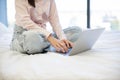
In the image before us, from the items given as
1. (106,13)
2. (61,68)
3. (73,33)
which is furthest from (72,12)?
(61,68)

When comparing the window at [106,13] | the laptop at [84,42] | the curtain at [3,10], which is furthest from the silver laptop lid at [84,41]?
the window at [106,13]

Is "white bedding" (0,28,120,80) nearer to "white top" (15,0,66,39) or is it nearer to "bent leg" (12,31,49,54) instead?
"bent leg" (12,31,49,54)

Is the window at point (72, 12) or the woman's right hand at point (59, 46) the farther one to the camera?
the window at point (72, 12)

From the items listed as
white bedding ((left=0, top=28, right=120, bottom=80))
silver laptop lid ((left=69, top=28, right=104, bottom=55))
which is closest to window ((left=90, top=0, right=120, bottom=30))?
silver laptop lid ((left=69, top=28, right=104, bottom=55))

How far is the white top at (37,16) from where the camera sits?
1.18 metres

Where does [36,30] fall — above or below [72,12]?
above

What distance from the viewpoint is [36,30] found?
116cm

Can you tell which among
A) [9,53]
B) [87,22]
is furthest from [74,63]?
[87,22]

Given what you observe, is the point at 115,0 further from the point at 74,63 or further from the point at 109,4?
the point at 74,63

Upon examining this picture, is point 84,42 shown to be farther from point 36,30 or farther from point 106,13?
point 106,13

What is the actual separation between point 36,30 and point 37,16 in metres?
0.14

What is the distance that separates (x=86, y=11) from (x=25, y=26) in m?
2.09

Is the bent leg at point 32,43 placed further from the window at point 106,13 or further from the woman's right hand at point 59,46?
the window at point 106,13

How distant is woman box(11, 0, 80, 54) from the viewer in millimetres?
1070
